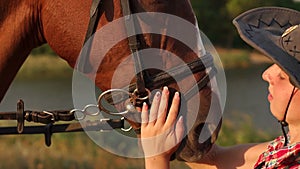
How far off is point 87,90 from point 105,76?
12.2 inches

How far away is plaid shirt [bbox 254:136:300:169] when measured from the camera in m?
2.29

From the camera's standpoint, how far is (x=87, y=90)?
10.1 ft

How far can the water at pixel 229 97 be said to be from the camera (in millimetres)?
12289

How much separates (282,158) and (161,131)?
1.67 ft

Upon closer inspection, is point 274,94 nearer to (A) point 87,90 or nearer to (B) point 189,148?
(B) point 189,148

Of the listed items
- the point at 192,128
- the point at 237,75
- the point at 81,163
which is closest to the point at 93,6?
the point at 192,128

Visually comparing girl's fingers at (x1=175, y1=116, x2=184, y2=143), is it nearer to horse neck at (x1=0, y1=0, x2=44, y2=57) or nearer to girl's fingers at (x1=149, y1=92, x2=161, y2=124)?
girl's fingers at (x1=149, y1=92, x2=161, y2=124)

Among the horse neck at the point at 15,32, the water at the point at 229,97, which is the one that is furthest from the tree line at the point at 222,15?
the horse neck at the point at 15,32

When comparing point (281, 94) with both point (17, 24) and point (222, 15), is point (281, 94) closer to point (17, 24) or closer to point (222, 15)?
point (17, 24)

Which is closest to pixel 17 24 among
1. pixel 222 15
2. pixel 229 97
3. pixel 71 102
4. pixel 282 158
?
pixel 282 158

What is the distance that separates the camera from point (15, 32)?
2840 millimetres

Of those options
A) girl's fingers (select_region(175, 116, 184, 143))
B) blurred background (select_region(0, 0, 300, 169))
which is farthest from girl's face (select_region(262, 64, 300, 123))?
blurred background (select_region(0, 0, 300, 169))

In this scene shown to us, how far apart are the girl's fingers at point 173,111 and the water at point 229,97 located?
26.4 feet

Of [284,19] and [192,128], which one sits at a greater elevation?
[284,19]
